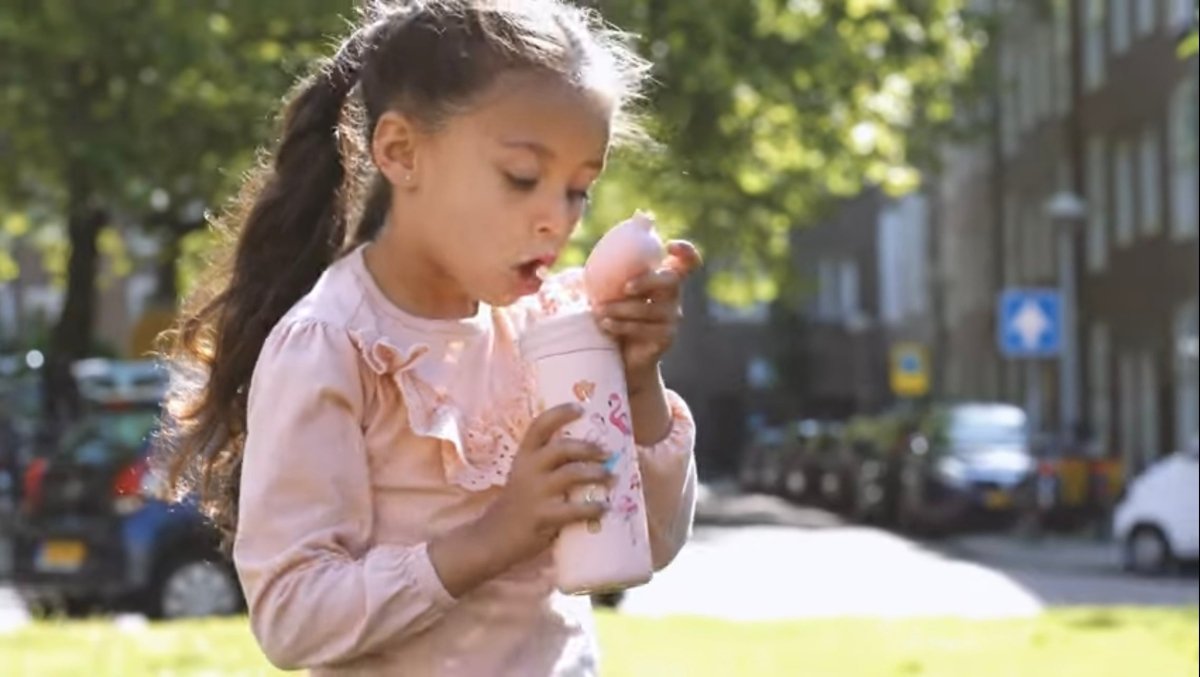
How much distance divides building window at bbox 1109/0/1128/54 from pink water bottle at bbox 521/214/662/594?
3872cm

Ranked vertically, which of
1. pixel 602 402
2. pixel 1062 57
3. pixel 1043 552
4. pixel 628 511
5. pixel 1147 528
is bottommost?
pixel 1043 552

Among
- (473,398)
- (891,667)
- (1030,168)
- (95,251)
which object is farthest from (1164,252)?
(473,398)

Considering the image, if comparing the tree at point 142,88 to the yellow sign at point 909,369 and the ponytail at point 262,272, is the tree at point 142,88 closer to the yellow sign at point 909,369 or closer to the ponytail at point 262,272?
the yellow sign at point 909,369

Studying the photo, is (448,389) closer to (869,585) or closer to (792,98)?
(869,585)

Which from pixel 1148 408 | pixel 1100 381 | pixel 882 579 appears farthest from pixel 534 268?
pixel 1100 381

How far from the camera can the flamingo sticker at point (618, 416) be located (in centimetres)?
280

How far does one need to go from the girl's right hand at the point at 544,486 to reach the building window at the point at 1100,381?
40060mm

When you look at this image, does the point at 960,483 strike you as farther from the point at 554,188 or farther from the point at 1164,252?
the point at 554,188

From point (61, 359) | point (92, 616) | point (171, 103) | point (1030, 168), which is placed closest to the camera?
point (92, 616)

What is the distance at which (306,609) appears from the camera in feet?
9.21

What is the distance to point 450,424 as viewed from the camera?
2895mm

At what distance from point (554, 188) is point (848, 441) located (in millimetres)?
40030

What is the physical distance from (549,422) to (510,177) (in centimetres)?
25

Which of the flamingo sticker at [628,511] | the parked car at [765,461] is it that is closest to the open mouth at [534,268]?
the flamingo sticker at [628,511]
